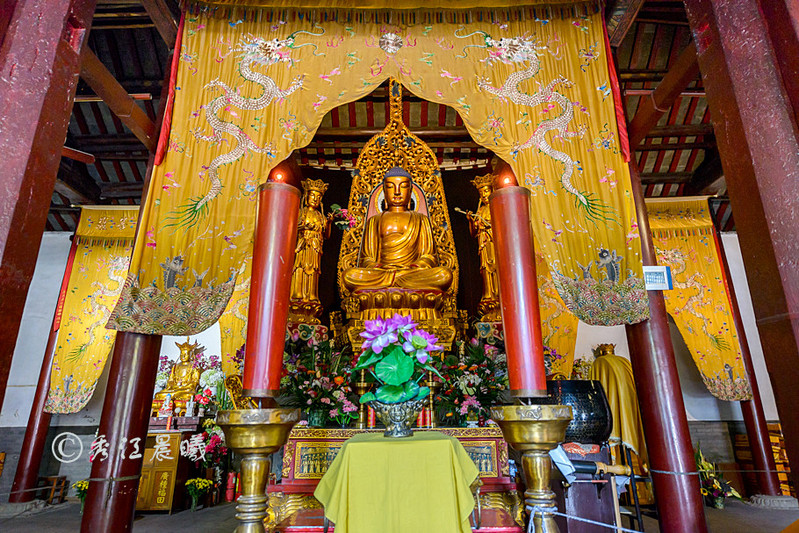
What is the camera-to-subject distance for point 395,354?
162 centimetres

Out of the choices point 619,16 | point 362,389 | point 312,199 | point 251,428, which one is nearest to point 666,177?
point 619,16

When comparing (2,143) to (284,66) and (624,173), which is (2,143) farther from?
(624,173)

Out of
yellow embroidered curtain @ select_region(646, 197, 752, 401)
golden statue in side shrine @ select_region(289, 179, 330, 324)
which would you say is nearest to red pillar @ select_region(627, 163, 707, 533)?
yellow embroidered curtain @ select_region(646, 197, 752, 401)

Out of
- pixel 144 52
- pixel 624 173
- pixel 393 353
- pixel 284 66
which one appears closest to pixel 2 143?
pixel 393 353

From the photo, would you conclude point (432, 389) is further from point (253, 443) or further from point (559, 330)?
point (253, 443)

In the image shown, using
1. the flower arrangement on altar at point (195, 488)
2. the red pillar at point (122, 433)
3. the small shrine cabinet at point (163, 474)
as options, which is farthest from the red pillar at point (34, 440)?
the red pillar at point (122, 433)

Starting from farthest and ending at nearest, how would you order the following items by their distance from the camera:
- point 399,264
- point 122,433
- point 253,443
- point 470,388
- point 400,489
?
point 399,264, point 470,388, point 122,433, point 400,489, point 253,443

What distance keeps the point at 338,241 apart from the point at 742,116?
4.69 meters

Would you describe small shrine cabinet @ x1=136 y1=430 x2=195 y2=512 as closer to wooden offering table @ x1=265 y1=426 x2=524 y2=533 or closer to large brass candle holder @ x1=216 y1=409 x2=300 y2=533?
wooden offering table @ x1=265 y1=426 x2=524 y2=533

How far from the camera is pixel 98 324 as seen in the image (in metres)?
5.40

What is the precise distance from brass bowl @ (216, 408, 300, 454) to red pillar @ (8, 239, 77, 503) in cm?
504

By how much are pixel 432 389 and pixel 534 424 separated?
6.73ft

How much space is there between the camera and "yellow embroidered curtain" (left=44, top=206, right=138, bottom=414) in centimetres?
513

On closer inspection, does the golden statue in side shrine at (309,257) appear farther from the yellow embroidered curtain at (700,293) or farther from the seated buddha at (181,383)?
the yellow embroidered curtain at (700,293)
